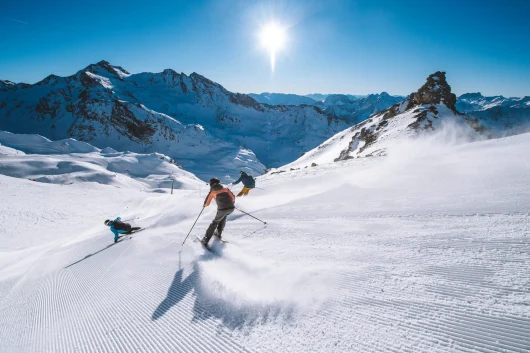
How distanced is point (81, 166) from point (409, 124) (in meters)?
56.5

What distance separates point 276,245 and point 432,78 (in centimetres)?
5310

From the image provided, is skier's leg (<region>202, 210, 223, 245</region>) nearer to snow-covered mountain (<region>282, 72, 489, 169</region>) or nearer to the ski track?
the ski track

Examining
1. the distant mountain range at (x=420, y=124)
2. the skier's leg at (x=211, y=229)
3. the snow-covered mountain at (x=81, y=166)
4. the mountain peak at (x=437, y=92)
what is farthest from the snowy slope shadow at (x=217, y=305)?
the mountain peak at (x=437, y=92)

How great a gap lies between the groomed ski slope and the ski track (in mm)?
19

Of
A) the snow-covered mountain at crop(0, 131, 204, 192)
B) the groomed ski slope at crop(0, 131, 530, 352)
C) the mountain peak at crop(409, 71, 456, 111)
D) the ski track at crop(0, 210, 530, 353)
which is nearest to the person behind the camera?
the ski track at crop(0, 210, 530, 353)

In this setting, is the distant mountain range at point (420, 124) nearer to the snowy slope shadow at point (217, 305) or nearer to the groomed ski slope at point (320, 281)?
the groomed ski slope at point (320, 281)

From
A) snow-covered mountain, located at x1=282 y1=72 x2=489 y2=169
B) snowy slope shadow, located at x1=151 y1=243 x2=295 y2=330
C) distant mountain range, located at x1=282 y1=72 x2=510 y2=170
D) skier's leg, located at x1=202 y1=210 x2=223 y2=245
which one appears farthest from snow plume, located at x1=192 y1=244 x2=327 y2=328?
snow-covered mountain, located at x1=282 y1=72 x2=489 y2=169

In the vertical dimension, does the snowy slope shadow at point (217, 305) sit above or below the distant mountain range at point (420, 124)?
below

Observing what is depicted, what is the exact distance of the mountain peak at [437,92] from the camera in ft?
144

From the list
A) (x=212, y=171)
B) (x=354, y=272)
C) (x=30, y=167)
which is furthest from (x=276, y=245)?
(x=212, y=171)

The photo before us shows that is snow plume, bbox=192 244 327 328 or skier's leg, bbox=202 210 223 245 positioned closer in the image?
snow plume, bbox=192 244 327 328

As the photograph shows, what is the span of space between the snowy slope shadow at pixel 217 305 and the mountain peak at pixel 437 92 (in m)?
49.5

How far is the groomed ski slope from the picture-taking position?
2789 millimetres

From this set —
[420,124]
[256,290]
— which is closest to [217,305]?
[256,290]
